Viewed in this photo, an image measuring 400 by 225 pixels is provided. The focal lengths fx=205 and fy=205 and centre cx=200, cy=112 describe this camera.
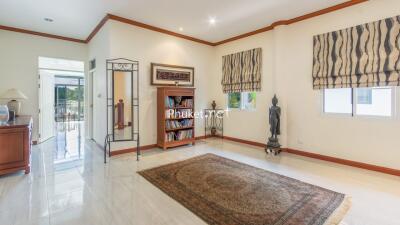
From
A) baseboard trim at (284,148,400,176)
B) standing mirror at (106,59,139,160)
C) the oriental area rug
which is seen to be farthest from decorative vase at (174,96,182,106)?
baseboard trim at (284,148,400,176)

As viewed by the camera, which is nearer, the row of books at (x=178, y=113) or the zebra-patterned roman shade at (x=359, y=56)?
the zebra-patterned roman shade at (x=359, y=56)

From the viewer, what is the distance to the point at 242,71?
577 cm

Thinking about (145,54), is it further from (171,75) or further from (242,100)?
(242,100)

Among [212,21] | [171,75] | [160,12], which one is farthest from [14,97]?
[212,21]

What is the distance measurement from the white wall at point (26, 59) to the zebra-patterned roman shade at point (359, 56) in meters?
6.48

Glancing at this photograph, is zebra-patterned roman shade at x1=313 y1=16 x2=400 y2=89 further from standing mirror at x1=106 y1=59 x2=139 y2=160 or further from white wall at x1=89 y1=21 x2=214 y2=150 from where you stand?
standing mirror at x1=106 y1=59 x2=139 y2=160

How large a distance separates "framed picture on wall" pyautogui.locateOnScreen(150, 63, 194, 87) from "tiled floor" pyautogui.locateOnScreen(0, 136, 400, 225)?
6.15ft

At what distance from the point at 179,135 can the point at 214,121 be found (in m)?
1.77

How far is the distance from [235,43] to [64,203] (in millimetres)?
5380

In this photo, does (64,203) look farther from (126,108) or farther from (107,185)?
(126,108)

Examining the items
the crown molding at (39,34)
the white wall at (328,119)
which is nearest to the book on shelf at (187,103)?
the white wall at (328,119)

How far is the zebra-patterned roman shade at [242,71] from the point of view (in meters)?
5.41

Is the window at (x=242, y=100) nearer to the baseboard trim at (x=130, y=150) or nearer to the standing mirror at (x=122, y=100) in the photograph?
the baseboard trim at (x=130, y=150)

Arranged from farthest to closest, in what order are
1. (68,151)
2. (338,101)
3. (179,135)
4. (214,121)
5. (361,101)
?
(214,121)
(179,135)
(68,151)
(338,101)
(361,101)
